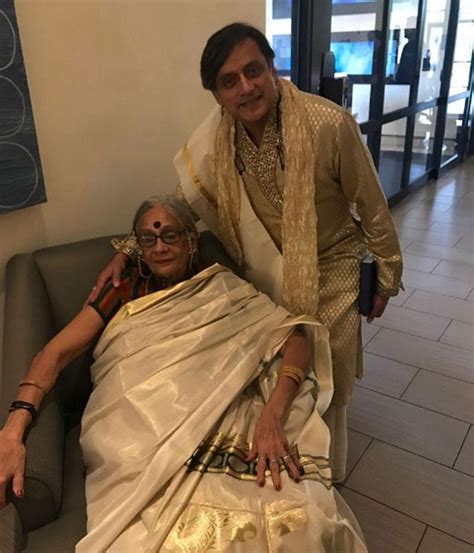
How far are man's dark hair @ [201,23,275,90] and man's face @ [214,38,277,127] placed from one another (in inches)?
0.5

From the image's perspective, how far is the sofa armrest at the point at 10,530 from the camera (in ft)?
3.39

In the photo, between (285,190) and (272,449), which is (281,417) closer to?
(272,449)

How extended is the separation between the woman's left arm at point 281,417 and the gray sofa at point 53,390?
Result: 44cm

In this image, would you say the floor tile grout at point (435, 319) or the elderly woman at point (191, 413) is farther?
the floor tile grout at point (435, 319)

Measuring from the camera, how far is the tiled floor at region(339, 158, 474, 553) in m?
1.72

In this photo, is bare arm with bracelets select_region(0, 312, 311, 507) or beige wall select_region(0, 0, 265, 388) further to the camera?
beige wall select_region(0, 0, 265, 388)

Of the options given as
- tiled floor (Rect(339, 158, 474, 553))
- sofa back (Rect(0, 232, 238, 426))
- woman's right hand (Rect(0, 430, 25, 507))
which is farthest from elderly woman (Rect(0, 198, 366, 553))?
tiled floor (Rect(339, 158, 474, 553))

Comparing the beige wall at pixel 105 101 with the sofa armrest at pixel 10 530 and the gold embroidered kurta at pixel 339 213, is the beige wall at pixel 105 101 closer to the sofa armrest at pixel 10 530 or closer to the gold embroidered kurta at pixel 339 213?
the gold embroidered kurta at pixel 339 213

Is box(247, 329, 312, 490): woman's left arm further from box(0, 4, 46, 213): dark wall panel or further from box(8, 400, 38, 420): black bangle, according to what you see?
box(0, 4, 46, 213): dark wall panel

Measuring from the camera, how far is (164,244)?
1.56 m

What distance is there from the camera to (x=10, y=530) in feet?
3.44

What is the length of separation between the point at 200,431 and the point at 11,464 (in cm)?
41

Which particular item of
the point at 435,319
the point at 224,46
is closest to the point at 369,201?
the point at 224,46

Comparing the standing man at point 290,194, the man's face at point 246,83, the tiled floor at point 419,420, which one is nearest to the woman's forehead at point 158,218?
the standing man at point 290,194
